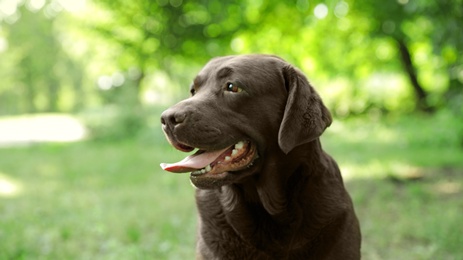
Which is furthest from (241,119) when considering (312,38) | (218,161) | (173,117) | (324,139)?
(324,139)

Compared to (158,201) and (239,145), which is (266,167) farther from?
(158,201)

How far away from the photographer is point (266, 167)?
2.98 meters

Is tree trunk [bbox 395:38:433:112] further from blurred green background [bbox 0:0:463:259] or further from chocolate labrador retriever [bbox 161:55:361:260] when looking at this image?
chocolate labrador retriever [bbox 161:55:361:260]

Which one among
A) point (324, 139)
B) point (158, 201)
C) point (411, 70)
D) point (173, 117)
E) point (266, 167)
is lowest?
point (324, 139)

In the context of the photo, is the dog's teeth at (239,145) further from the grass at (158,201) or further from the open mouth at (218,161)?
the grass at (158,201)

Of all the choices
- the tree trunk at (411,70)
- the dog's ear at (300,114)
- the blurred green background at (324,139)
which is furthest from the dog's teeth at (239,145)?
the tree trunk at (411,70)

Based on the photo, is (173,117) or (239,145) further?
(239,145)

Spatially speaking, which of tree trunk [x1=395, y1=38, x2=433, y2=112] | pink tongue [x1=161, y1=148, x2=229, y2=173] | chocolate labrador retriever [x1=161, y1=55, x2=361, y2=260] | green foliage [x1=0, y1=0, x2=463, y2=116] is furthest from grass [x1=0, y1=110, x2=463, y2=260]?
tree trunk [x1=395, y1=38, x2=433, y2=112]

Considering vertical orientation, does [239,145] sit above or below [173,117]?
below

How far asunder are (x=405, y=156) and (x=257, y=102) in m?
10.3

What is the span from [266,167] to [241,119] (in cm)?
31

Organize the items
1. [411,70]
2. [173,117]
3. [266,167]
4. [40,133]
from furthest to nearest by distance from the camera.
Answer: [40,133], [411,70], [266,167], [173,117]

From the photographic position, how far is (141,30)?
49.5 feet

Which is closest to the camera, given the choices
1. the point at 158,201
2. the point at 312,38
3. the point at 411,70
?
the point at 158,201
